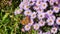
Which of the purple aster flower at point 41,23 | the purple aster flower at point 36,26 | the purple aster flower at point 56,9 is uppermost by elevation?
the purple aster flower at point 56,9

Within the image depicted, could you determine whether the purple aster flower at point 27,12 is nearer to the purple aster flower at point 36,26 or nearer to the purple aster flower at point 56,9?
the purple aster flower at point 36,26

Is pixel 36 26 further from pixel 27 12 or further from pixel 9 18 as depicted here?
pixel 9 18

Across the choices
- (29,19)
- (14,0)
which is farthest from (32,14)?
(14,0)

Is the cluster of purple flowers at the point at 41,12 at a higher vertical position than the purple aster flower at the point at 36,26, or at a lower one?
higher

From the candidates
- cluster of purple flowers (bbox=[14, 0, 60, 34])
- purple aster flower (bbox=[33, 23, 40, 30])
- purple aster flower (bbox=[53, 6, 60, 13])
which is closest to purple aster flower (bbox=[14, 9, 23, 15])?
cluster of purple flowers (bbox=[14, 0, 60, 34])

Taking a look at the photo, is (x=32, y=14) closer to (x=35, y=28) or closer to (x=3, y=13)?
(x=35, y=28)

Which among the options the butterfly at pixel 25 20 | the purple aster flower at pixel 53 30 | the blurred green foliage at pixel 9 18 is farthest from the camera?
the blurred green foliage at pixel 9 18

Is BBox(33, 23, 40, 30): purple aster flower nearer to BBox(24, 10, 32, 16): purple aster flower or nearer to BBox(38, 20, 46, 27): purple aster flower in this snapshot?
BBox(38, 20, 46, 27): purple aster flower

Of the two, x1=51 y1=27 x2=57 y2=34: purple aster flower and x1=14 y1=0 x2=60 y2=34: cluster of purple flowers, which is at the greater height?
x1=14 y1=0 x2=60 y2=34: cluster of purple flowers

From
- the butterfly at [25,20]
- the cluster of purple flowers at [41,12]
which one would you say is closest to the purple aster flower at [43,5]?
the cluster of purple flowers at [41,12]
